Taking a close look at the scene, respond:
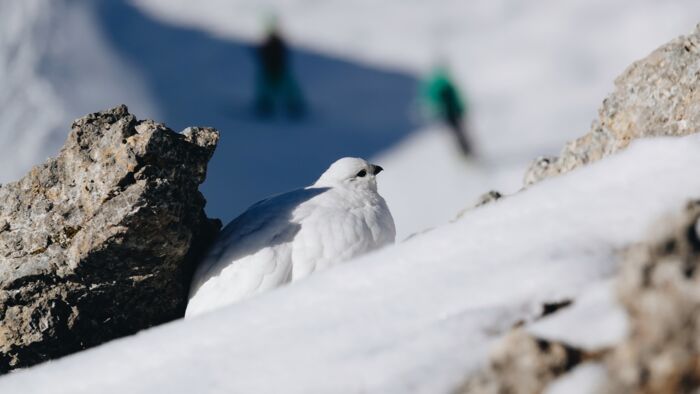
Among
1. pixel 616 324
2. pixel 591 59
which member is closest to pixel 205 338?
pixel 616 324

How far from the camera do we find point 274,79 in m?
7.11

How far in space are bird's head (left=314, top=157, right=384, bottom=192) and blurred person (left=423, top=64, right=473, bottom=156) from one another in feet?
12.7

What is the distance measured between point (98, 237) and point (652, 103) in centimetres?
142

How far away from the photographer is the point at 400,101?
23.0 feet

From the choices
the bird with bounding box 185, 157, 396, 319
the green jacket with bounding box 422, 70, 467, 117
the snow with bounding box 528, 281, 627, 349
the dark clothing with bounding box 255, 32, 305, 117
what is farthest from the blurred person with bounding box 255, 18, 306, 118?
the snow with bounding box 528, 281, 627, 349

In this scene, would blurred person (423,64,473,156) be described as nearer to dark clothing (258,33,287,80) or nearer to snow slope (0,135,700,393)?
dark clothing (258,33,287,80)

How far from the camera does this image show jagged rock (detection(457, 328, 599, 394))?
4.01 ft

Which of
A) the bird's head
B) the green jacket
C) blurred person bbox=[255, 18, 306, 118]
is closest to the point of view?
the bird's head

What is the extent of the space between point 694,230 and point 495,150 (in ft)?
17.4

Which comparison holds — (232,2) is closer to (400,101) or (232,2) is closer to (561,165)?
(400,101)

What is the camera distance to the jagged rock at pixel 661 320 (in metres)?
1.13

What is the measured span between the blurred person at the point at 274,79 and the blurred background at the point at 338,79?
2 centimetres

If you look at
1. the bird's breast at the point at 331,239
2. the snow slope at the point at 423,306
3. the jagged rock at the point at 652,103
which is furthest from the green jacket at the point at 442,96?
the snow slope at the point at 423,306

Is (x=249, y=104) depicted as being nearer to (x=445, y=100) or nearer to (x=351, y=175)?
(x=445, y=100)
